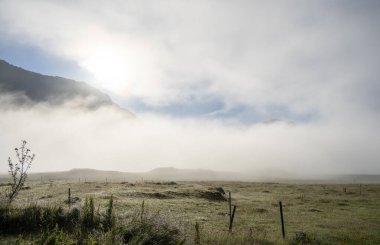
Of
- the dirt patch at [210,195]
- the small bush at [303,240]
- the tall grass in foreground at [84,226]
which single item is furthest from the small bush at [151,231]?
the dirt patch at [210,195]

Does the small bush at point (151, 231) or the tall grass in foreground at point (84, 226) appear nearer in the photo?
the tall grass in foreground at point (84, 226)

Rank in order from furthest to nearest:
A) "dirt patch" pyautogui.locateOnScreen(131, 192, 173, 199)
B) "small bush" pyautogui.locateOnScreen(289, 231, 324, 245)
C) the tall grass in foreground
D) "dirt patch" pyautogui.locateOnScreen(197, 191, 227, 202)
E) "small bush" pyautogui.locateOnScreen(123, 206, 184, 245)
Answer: "dirt patch" pyautogui.locateOnScreen(197, 191, 227, 202) < "dirt patch" pyautogui.locateOnScreen(131, 192, 173, 199) < "small bush" pyautogui.locateOnScreen(289, 231, 324, 245) < "small bush" pyautogui.locateOnScreen(123, 206, 184, 245) < the tall grass in foreground

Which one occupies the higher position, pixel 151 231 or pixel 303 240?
pixel 151 231

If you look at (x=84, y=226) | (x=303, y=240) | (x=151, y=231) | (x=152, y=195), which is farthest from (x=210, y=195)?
(x=151, y=231)

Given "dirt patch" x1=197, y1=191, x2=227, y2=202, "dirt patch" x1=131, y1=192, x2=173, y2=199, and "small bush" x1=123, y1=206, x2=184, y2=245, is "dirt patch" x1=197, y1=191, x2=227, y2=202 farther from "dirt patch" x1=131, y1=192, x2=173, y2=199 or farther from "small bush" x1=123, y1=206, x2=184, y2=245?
"small bush" x1=123, y1=206, x2=184, y2=245

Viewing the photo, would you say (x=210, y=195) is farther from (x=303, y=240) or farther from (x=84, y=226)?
(x=84, y=226)

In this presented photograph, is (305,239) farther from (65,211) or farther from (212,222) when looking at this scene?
(65,211)

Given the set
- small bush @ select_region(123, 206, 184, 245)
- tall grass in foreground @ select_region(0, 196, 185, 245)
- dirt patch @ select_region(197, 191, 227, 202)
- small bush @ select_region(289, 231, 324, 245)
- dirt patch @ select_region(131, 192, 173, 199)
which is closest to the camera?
tall grass in foreground @ select_region(0, 196, 185, 245)

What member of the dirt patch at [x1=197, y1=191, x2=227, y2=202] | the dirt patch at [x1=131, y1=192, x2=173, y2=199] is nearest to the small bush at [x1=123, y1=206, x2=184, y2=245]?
the dirt patch at [x1=131, y1=192, x2=173, y2=199]

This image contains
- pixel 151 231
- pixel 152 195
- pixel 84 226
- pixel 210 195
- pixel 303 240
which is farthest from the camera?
pixel 210 195

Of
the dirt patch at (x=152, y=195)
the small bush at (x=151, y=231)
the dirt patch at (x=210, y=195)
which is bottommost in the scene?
the dirt patch at (x=210, y=195)

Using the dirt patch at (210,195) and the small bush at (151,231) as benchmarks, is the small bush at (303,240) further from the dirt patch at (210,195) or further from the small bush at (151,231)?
the dirt patch at (210,195)

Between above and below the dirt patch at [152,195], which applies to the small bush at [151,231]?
above

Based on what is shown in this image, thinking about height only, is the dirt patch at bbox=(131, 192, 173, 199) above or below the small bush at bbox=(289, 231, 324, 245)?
above
